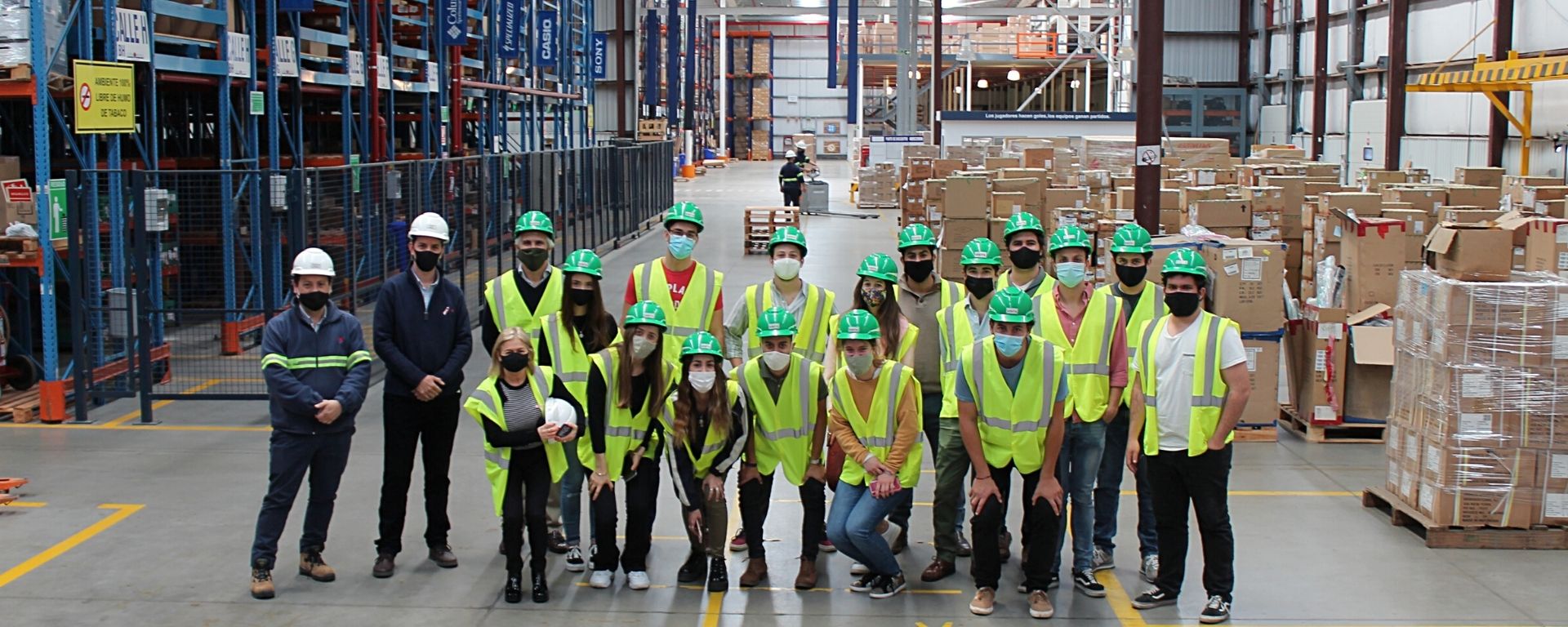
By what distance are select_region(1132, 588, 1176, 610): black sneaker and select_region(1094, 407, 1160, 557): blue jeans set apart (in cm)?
39

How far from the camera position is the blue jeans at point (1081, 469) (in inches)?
293

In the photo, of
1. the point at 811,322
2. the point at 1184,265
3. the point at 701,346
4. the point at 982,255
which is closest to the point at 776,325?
A: the point at 701,346

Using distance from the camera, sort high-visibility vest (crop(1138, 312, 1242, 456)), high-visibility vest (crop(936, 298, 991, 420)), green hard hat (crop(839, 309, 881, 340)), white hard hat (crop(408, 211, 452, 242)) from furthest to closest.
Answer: white hard hat (crop(408, 211, 452, 242))
high-visibility vest (crop(936, 298, 991, 420))
green hard hat (crop(839, 309, 881, 340))
high-visibility vest (crop(1138, 312, 1242, 456))

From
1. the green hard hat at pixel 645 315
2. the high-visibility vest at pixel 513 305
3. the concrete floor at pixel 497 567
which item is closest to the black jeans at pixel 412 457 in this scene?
the concrete floor at pixel 497 567

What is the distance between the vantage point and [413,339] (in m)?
7.87

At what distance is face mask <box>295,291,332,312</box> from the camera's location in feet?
24.6

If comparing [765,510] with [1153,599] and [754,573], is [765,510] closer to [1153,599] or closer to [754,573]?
[754,573]

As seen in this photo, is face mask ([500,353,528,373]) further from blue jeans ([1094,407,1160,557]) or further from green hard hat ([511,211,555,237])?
blue jeans ([1094,407,1160,557])

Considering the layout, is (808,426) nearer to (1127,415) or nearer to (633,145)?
(1127,415)

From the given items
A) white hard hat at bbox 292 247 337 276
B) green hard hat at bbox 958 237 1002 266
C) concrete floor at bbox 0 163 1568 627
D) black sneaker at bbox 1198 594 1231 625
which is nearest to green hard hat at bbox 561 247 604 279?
white hard hat at bbox 292 247 337 276

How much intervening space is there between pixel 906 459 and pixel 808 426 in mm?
514

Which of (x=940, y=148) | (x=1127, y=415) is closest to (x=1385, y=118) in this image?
(x=940, y=148)

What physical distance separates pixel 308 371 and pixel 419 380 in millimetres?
571

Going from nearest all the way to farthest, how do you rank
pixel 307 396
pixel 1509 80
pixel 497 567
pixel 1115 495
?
pixel 307 396, pixel 1115 495, pixel 497 567, pixel 1509 80
